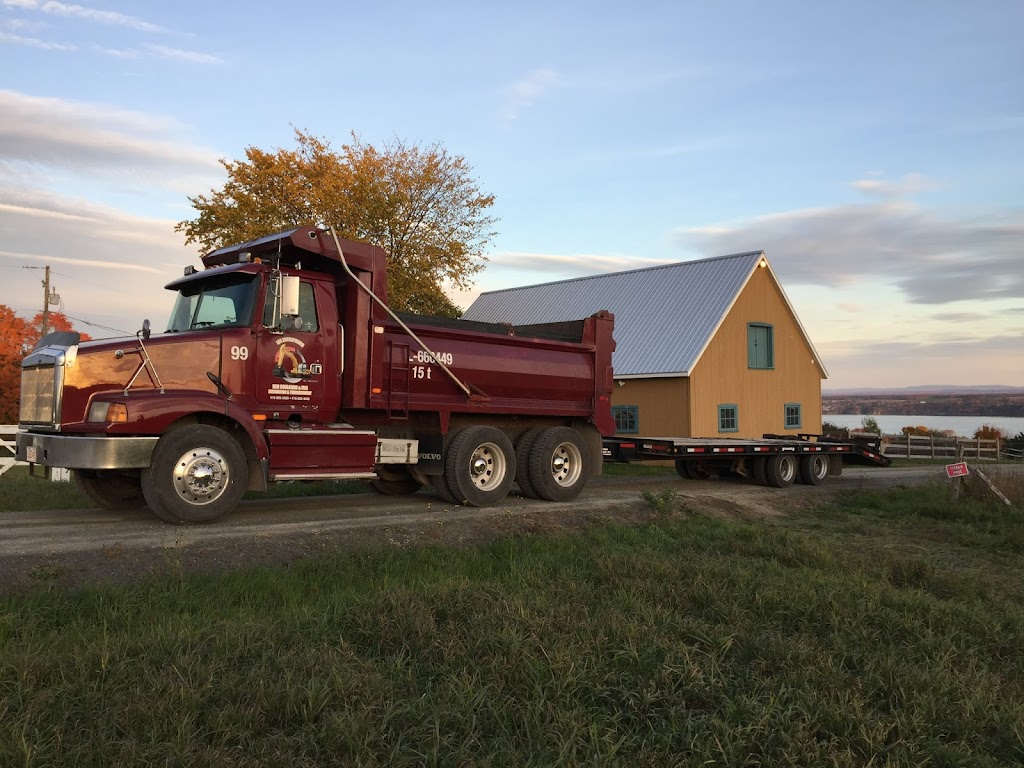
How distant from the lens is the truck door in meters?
10.0

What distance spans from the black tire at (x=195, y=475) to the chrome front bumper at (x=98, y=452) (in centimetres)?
14

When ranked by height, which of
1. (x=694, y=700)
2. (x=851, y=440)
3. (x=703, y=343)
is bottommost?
(x=694, y=700)

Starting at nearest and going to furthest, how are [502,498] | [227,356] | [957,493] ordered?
[227,356], [502,498], [957,493]

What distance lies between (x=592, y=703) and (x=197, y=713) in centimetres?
199

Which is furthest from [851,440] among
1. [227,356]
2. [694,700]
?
[694,700]

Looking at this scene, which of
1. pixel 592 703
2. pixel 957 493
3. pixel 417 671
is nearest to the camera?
pixel 592 703

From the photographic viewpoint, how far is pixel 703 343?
84.6ft

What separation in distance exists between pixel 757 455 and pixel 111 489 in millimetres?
12160

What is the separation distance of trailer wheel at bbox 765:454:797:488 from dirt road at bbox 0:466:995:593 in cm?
321

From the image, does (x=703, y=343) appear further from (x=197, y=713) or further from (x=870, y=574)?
(x=197, y=713)

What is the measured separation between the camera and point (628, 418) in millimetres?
26922

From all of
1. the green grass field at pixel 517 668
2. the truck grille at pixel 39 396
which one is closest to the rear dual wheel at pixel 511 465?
the green grass field at pixel 517 668

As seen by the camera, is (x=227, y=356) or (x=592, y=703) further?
(x=227, y=356)

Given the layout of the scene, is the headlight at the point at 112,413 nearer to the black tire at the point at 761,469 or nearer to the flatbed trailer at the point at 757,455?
the flatbed trailer at the point at 757,455
